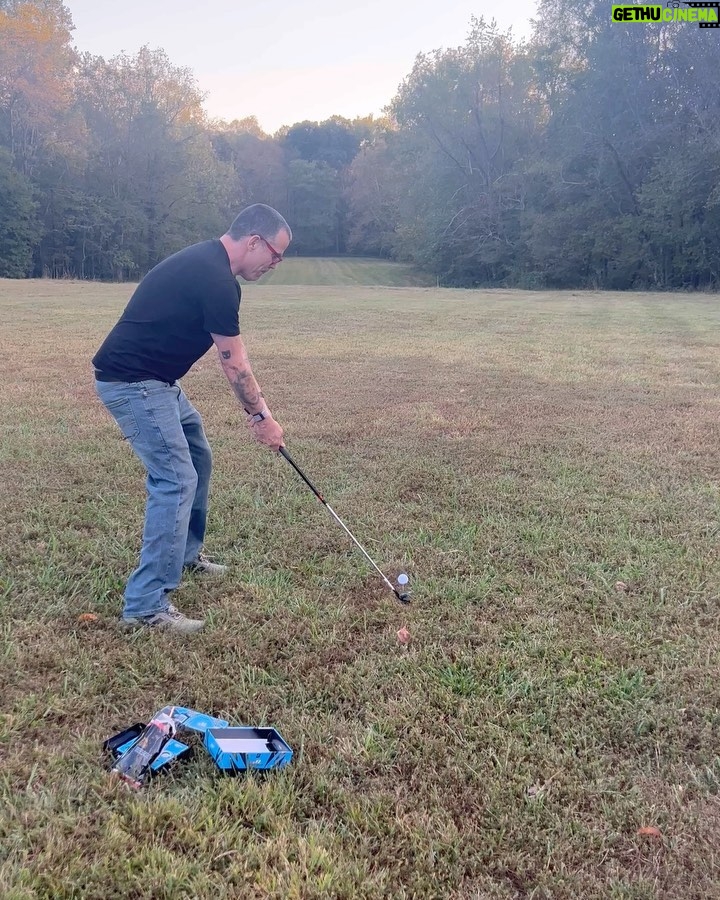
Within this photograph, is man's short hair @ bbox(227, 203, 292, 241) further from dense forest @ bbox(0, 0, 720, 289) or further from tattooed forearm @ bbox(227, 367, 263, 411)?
dense forest @ bbox(0, 0, 720, 289)

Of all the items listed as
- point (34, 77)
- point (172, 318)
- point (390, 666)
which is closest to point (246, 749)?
point (390, 666)

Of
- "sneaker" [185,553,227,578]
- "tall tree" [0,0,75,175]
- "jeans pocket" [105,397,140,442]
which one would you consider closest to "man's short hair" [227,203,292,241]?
"jeans pocket" [105,397,140,442]

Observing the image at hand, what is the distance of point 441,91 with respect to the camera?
41.4 m

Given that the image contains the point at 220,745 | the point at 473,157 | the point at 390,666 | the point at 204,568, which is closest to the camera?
the point at 220,745

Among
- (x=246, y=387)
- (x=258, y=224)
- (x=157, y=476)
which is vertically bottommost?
(x=157, y=476)

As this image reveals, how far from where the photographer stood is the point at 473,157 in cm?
4216

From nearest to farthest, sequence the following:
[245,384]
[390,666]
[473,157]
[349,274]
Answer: [390,666], [245,384], [473,157], [349,274]

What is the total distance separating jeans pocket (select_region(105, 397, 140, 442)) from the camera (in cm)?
335

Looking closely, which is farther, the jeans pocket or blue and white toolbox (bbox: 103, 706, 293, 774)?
the jeans pocket

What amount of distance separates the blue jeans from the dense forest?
32980mm

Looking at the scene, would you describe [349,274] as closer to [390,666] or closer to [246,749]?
[390,666]

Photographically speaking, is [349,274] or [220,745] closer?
[220,745]

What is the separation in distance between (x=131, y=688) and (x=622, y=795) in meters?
1.90

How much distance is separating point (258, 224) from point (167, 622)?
193 cm
